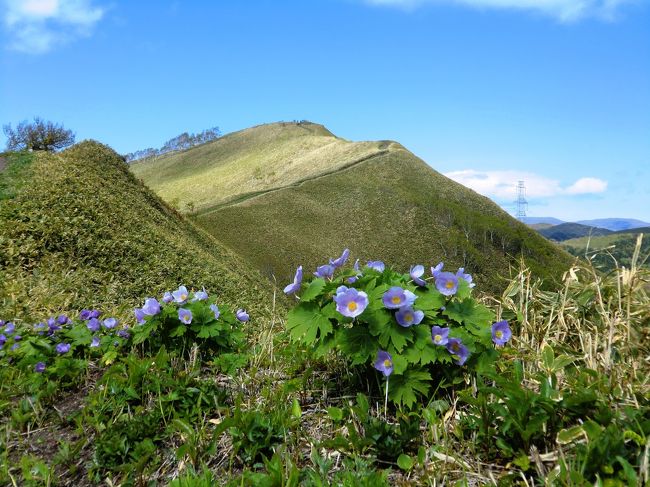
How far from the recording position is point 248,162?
84.2 meters

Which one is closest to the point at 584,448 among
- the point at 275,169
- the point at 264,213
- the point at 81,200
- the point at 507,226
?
the point at 81,200

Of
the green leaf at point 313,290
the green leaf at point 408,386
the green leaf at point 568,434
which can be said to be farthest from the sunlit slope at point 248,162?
the green leaf at point 568,434

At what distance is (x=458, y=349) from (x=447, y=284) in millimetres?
414

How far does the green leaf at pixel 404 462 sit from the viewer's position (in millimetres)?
2547

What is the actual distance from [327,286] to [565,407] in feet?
4.99

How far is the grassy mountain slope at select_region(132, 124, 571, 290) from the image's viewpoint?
3984 cm

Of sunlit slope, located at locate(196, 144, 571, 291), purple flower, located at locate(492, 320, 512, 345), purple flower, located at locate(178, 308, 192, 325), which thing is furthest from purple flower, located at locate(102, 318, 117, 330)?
sunlit slope, located at locate(196, 144, 571, 291)

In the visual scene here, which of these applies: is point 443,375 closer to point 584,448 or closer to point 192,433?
point 584,448

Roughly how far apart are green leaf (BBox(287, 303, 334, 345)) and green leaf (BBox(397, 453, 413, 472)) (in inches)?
32.5

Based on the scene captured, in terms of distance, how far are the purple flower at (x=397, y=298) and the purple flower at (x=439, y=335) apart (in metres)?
0.27

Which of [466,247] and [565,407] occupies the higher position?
[565,407]

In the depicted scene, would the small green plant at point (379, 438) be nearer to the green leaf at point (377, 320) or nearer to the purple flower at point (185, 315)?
the green leaf at point (377, 320)

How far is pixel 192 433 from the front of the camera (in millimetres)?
2938

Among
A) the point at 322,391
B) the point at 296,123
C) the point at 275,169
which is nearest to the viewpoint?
the point at 322,391
